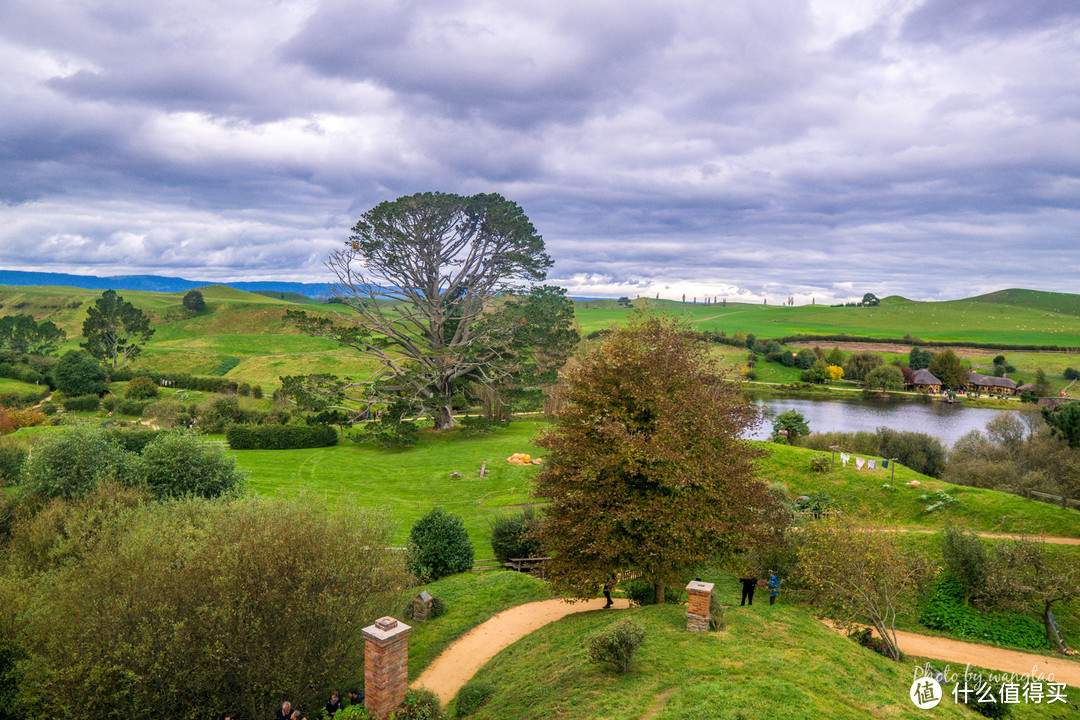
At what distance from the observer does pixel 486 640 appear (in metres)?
17.1

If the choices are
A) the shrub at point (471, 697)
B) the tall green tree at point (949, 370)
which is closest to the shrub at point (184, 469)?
the shrub at point (471, 697)

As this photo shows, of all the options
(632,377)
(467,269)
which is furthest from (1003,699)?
(467,269)

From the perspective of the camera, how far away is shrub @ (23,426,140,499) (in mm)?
21375

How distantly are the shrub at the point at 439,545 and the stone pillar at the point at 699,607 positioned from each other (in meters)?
12.0

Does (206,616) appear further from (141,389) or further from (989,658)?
(141,389)

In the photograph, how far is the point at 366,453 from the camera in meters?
41.7

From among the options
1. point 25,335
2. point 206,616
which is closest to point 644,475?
point 206,616

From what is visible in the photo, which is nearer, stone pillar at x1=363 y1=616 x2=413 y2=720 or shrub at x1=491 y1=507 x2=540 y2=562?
stone pillar at x1=363 y1=616 x2=413 y2=720

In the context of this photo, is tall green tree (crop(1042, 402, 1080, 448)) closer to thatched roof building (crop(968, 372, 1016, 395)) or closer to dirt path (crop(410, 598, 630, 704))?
dirt path (crop(410, 598, 630, 704))

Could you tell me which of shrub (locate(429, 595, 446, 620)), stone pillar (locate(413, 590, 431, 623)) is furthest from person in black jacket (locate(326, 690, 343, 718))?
shrub (locate(429, 595, 446, 620))

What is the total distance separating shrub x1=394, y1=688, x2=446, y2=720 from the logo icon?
10.1 m

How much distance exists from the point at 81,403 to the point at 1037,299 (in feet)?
803

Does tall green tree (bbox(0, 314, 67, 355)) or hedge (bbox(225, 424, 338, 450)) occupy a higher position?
tall green tree (bbox(0, 314, 67, 355))

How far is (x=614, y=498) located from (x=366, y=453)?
30701 millimetres
